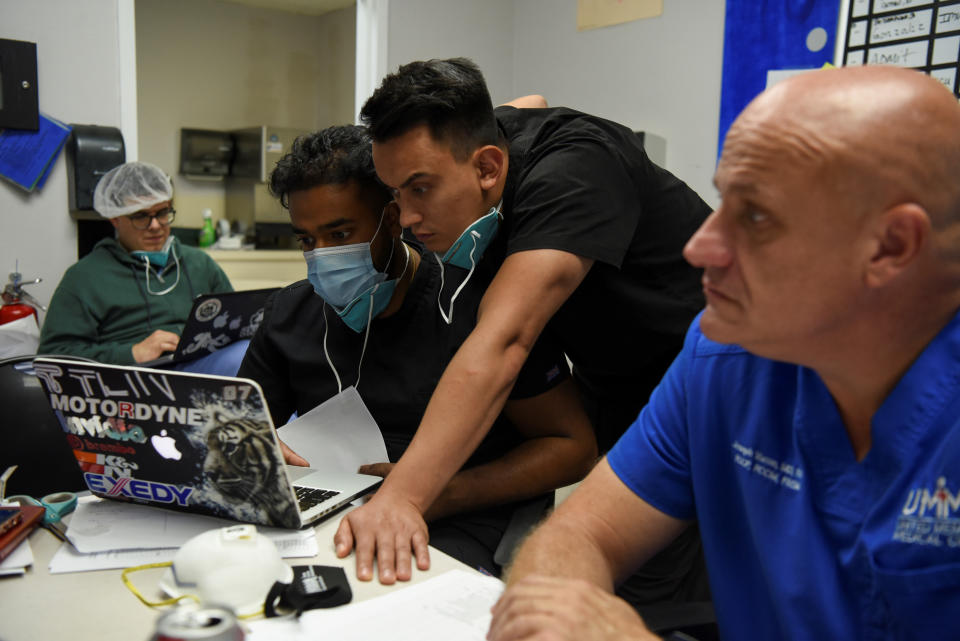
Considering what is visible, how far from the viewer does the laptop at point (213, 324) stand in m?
2.17

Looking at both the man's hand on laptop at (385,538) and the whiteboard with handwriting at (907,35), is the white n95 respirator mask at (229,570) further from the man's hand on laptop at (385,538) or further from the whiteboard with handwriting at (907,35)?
the whiteboard with handwriting at (907,35)

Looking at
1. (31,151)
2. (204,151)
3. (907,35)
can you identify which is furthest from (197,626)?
(204,151)

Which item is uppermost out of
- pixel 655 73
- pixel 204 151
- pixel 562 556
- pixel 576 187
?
pixel 655 73

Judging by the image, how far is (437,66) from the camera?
149cm

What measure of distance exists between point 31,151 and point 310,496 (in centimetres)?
243

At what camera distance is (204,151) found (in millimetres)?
5133

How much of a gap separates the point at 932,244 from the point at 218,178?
525cm

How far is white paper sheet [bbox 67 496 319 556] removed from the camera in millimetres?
1079

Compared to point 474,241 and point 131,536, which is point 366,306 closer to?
point 474,241

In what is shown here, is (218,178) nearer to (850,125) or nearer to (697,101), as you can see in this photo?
(697,101)

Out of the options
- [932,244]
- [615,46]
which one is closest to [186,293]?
[615,46]

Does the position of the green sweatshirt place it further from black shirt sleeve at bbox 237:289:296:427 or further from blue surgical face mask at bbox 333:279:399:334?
blue surgical face mask at bbox 333:279:399:334

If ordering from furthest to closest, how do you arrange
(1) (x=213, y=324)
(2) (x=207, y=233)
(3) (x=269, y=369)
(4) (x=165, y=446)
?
(2) (x=207, y=233) < (1) (x=213, y=324) < (3) (x=269, y=369) < (4) (x=165, y=446)

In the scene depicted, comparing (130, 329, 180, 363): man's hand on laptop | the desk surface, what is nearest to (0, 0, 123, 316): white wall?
(130, 329, 180, 363): man's hand on laptop
